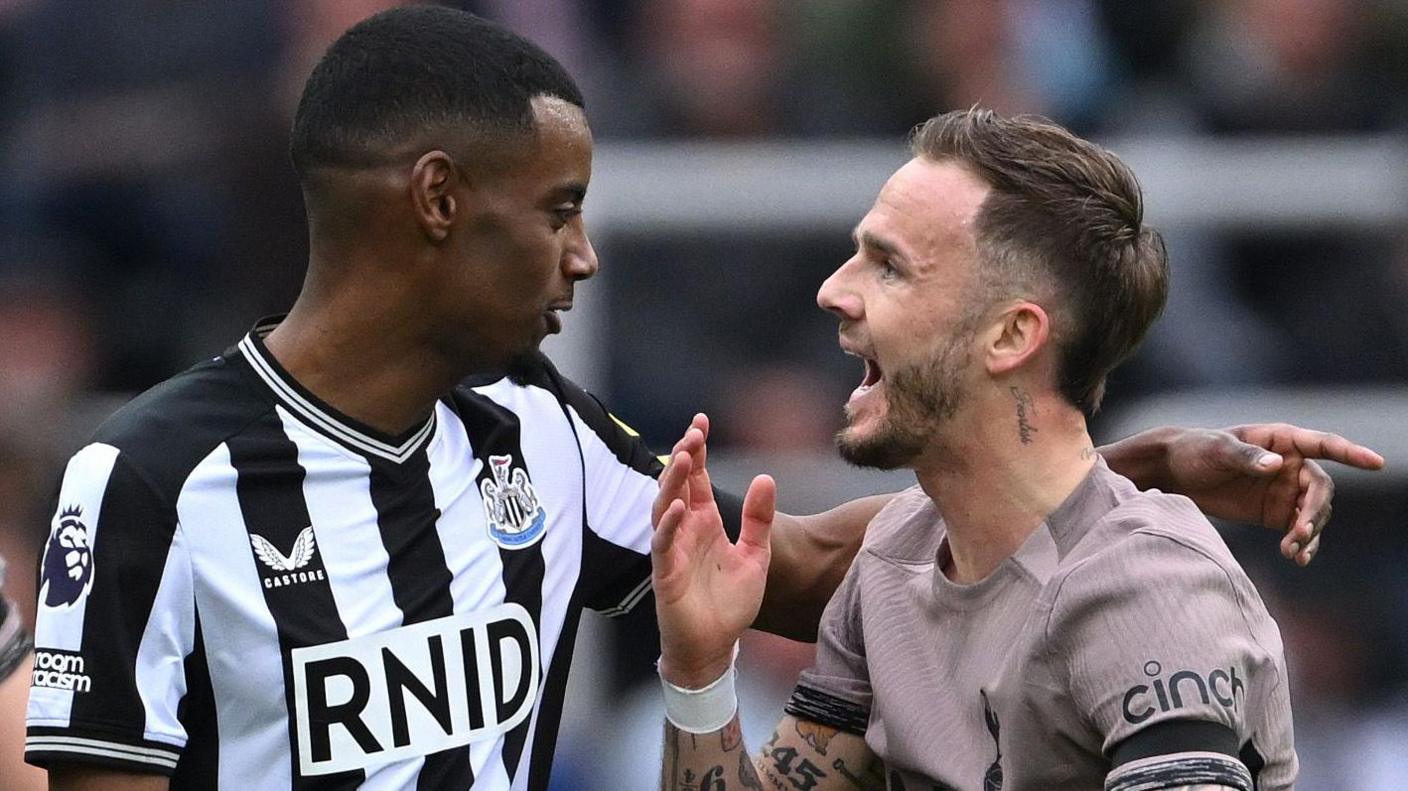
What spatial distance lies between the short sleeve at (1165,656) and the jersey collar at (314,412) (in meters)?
1.16

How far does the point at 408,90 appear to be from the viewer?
362 cm

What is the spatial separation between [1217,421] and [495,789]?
11.7 ft

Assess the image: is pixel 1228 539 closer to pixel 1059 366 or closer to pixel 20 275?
pixel 1059 366

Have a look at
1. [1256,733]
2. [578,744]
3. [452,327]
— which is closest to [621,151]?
[578,744]

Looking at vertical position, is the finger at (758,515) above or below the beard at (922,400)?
below

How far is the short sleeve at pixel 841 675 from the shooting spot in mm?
3918

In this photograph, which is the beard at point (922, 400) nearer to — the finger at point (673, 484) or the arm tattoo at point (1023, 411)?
the arm tattoo at point (1023, 411)

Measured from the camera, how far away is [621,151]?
7.00 m

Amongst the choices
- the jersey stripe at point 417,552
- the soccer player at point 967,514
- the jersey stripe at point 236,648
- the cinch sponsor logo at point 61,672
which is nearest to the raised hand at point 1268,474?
the soccer player at point 967,514

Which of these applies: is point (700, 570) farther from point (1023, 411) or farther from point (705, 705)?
point (1023, 411)

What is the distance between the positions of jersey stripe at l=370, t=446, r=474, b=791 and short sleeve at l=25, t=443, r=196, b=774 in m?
0.38

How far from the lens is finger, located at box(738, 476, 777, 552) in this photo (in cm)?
376

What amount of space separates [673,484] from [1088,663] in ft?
2.48

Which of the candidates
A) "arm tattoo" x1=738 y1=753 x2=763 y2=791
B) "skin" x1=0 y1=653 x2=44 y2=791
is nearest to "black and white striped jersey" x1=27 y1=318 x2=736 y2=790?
"arm tattoo" x1=738 y1=753 x2=763 y2=791
